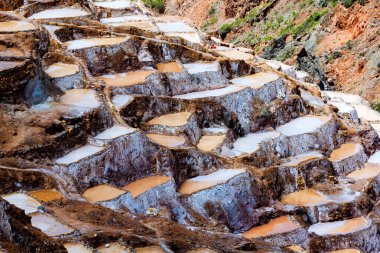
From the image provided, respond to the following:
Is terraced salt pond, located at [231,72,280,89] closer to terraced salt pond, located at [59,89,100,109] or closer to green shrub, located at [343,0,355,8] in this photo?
terraced salt pond, located at [59,89,100,109]

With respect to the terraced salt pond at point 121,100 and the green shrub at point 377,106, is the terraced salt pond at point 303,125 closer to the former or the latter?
the terraced salt pond at point 121,100

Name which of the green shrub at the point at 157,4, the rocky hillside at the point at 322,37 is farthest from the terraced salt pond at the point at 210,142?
the green shrub at the point at 157,4

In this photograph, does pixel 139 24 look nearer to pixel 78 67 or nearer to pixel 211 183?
pixel 78 67

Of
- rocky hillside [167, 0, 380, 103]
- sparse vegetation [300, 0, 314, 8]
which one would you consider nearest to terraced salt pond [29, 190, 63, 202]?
rocky hillside [167, 0, 380, 103]

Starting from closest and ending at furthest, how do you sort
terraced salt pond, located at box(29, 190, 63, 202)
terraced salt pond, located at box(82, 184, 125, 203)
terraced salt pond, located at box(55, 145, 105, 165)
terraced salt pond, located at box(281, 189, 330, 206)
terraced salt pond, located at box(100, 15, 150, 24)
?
1. terraced salt pond, located at box(29, 190, 63, 202)
2. terraced salt pond, located at box(82, 184, 125, 203)
3. terraced salt pond, located at box(55, 145, 105, 165)
4. terraced salt pond, located at box(281, 189, 330, 206)
5. terraced salt pond, located at box(100, 15, 150, 24)

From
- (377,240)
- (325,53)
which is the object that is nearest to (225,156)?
(377,240)

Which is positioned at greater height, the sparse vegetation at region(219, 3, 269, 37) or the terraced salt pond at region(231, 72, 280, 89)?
the terraced salt pond at region(231, 72, 280, 89)
